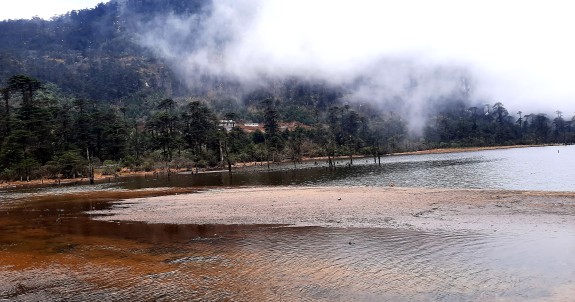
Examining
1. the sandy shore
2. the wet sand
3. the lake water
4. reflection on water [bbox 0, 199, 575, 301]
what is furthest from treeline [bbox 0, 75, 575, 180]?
reflection on water [bbox 0, 199, 575, 301]

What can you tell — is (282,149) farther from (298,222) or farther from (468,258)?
(468,258)

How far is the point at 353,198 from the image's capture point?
32.9 meters

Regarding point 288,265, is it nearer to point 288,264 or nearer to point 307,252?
point 288,264

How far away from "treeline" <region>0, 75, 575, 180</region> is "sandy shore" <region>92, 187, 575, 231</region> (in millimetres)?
55103

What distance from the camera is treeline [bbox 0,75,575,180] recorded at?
8750 cm

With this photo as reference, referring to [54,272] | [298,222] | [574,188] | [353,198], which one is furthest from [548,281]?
[574,188]

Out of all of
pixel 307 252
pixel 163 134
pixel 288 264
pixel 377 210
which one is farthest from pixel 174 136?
pixel 288 264

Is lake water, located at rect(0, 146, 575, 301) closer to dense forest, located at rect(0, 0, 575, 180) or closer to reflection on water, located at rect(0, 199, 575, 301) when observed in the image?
reflection on water, located at rect(0, 199, 575, 301)

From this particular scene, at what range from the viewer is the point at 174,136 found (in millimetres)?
115125

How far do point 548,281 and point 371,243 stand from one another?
7064mm

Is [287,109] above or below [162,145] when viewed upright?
above

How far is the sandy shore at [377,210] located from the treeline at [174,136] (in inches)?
2169

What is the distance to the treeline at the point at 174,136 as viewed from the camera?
87.5m

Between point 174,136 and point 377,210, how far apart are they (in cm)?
9680
